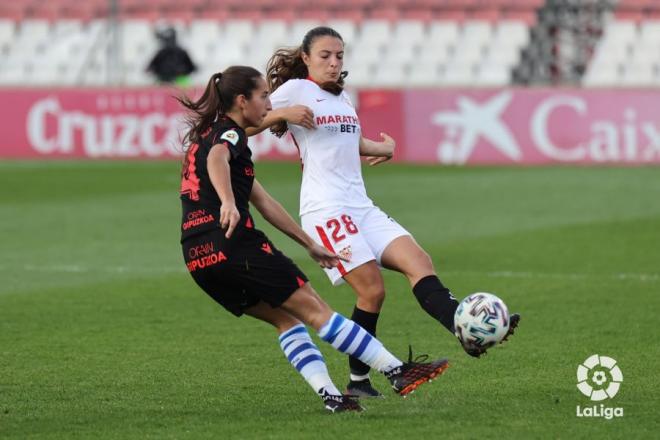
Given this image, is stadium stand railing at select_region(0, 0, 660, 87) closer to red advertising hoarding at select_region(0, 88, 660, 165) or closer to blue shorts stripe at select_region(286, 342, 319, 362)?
red advertising hoarding at select_region(0, 88, 660, 165)

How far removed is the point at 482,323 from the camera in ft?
22.1

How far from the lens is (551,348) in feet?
28.7

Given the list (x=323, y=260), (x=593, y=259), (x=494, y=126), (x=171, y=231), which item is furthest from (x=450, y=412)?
(x=494, y=126)

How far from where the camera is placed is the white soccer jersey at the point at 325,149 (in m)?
7.33

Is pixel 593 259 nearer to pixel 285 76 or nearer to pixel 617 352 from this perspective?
pixel 617 352

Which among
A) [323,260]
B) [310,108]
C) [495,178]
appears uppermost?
[310,108]

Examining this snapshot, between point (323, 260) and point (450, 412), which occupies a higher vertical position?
point (323, 260)

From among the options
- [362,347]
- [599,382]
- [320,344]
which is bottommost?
[320,344]

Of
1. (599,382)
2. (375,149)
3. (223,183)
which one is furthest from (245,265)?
(599,382)

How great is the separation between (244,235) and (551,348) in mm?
2938

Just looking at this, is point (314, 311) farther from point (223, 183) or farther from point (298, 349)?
point (223, 183)

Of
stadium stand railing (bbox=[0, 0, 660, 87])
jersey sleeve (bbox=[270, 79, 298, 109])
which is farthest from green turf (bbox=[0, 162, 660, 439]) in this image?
stadium stand railing (bbox=[0, 0, 660, 87])

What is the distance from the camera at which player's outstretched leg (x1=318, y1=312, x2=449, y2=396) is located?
21.9 ft

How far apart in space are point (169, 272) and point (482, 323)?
661 centimetres
